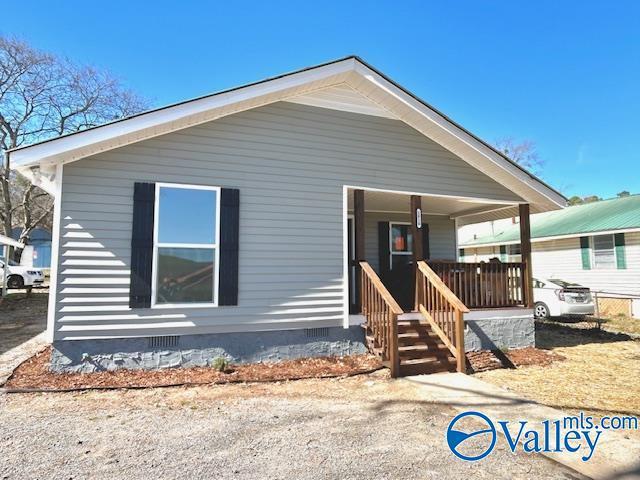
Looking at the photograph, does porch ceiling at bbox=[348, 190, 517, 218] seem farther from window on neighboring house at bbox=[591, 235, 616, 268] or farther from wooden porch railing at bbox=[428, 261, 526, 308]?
window on neighboring house at bbox=[591, 235, 616, 268]

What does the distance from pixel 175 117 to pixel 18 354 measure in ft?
15.8

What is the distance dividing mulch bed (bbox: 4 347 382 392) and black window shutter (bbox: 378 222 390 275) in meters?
3.60

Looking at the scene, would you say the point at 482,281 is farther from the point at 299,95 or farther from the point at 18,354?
the point at 18,354

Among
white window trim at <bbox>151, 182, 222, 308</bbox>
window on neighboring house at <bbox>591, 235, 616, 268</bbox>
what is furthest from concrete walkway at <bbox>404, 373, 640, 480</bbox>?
window on neighboring house at <bbox>591, 235, 616, 268</bbox>

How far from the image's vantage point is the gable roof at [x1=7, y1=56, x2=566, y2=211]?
5168 millimetres

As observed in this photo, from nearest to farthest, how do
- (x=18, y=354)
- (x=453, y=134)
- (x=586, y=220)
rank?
(x=18, y=354), (x=453, y=134), (x=586, y=220)

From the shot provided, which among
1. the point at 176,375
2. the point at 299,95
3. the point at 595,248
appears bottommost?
the point at 176,375

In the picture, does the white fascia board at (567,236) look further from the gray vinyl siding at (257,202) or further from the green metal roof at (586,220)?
the gray vinyl siding at (257,202)

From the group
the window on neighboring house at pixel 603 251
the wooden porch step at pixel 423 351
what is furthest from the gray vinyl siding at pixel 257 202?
the window on neighboring house at pixel 603 251

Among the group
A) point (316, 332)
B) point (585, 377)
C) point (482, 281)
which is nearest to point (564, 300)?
point (482, 281)

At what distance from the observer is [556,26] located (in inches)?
468

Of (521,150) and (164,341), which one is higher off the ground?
(521,150)

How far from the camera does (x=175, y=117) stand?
5566 millimetres

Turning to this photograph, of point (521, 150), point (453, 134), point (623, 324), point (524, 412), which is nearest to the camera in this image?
point (524, 412)
